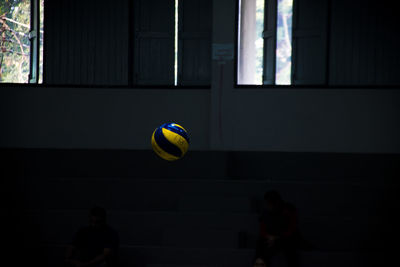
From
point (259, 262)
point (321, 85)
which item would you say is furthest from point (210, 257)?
point (321, 85)

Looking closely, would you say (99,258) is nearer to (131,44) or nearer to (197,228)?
(197,228)

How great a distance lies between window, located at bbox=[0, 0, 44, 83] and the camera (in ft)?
27.1

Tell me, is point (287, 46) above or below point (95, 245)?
above

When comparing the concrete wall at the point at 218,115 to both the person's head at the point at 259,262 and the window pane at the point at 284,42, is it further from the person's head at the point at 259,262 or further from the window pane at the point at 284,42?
the person's head at the point at 259,262

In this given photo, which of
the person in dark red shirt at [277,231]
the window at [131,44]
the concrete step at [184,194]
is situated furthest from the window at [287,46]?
the person in dark red shirt at [277,231]

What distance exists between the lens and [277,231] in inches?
246

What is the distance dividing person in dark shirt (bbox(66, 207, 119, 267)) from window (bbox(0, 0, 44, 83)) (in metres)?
3.24

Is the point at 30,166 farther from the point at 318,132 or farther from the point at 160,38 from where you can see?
the point at 318,132

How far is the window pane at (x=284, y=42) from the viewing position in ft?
25.6

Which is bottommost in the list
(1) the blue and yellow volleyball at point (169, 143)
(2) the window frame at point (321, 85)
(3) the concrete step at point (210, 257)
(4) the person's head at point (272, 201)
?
(3) the concrete step at point (210, 257)

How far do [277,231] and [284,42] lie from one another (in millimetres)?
3017

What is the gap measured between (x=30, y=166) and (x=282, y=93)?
396 centimetres

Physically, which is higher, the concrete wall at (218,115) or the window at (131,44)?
the window at (131,44)

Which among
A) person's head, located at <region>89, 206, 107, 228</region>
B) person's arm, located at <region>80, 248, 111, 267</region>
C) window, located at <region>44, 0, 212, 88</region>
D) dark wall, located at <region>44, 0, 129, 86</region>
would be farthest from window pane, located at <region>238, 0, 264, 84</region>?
person's arm, located at <region>80, 248, 111, 267</region>
